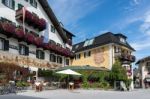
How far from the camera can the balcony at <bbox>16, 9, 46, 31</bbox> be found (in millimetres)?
43656

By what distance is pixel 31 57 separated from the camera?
4747 centimetres

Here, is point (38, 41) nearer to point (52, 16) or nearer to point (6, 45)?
point (6, 45)

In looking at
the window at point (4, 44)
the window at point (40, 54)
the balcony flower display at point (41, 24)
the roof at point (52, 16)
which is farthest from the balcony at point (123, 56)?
the window at point (4, 44)

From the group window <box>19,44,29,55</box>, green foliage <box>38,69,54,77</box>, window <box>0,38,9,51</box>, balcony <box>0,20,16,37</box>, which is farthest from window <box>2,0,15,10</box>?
green foliage <box>38,69,54,77</box>

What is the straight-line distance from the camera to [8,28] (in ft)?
130

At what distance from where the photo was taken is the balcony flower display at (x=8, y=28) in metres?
39.0

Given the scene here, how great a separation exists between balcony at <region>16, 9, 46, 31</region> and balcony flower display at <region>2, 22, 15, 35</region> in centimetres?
→ 349

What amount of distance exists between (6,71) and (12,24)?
24.6 ft

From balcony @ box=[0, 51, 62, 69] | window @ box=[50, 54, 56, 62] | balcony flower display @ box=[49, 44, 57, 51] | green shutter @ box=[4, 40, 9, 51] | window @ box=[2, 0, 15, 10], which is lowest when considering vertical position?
balcony @ box=[0, 51, 62, 69]

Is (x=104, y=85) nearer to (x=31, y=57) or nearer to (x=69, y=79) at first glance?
(x=69, y=79)

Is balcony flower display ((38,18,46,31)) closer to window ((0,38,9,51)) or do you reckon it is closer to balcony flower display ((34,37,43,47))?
balcony flower display ((34,37,43,47))

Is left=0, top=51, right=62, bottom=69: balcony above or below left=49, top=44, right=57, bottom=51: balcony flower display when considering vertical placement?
below

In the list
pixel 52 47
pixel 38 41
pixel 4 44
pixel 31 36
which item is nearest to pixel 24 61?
pixel 31 36

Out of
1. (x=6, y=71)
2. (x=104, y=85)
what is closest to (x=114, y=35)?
(x=104, y=85)
